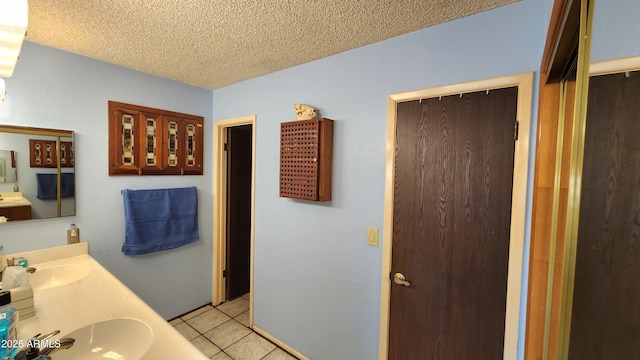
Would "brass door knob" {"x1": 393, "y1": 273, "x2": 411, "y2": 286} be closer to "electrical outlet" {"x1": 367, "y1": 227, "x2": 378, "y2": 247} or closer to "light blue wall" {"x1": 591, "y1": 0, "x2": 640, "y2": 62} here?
"electrical outlet" {"x1": 367, "y1": 227, "x2": 378, "y2": 247}

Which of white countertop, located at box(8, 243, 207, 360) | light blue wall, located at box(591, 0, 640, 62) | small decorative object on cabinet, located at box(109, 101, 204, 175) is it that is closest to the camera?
light blue wall, located at box(591, 0, 640, 62)

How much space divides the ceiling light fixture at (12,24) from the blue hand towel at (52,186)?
0.99 metres

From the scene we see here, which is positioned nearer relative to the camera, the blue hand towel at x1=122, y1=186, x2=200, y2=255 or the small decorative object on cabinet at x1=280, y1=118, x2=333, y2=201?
the small decorative object on cabinet at x1=280, y1=118, x2=333, y2=201

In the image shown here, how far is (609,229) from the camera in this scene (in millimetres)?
472

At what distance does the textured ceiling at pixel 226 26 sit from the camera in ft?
4.06

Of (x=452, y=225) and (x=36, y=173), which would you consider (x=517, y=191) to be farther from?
(x=36, y=173)

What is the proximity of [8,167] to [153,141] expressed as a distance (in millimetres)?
849

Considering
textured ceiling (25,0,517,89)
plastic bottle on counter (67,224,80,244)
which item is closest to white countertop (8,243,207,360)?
plastic bottle on counter (67,224,80,244)

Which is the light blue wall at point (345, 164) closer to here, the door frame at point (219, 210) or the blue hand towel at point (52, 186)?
the door frame at point (219, 210)

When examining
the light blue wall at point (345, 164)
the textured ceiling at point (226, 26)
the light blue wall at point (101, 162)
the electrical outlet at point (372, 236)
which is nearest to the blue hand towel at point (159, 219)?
the light blue wall at point (101, 162)

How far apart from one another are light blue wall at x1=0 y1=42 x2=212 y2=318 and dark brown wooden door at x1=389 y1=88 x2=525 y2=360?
2.05 meters

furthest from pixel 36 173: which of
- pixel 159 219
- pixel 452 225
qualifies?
pixel 452 225

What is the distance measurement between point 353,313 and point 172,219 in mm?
1817

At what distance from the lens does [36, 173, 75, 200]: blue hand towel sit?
1.70 m
